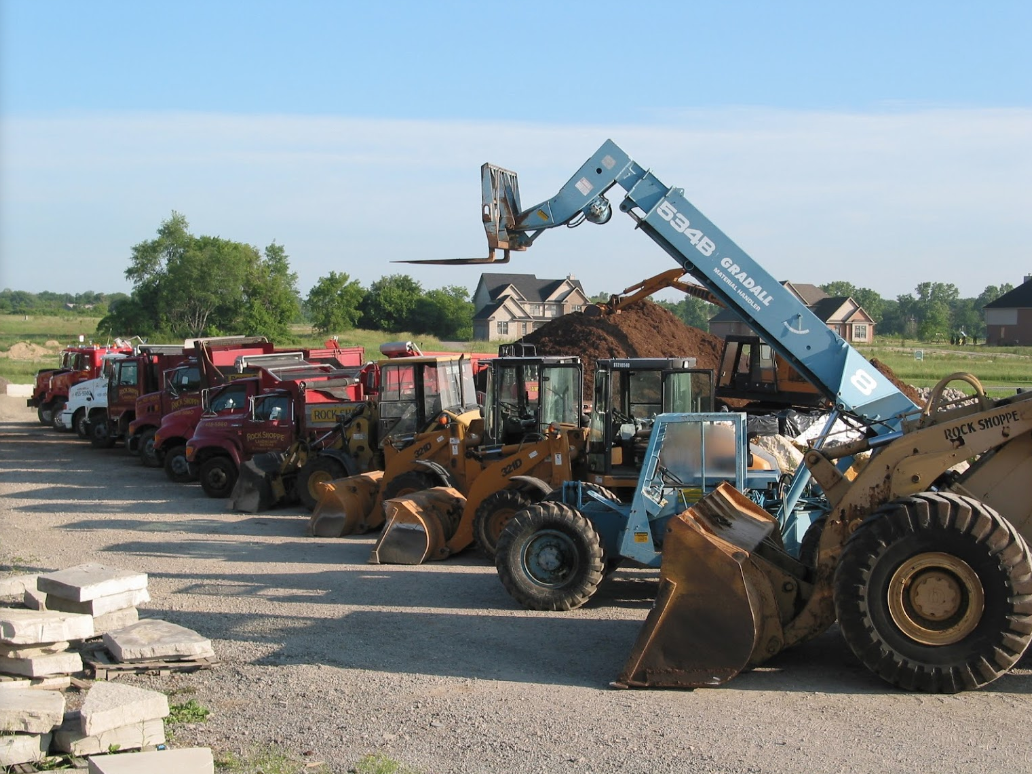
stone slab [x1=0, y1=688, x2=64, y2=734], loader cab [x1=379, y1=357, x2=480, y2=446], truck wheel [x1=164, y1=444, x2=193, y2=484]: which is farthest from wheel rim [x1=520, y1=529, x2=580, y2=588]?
truck wheel [x1=164, y1=444, x2=193, y2=484]

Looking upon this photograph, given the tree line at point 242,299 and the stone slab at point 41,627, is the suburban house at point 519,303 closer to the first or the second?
the tree line at point 242,299

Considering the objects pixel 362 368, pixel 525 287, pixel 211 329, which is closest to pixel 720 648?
pixel 362 368

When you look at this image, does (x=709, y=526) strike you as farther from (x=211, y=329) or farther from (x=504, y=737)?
(x=211, y=329)

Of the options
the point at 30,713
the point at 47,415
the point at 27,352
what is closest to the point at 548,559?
the point at 30,713

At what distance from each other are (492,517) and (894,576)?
18.8 feet

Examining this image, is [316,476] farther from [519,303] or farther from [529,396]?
[519,303]

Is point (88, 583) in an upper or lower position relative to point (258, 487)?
upper

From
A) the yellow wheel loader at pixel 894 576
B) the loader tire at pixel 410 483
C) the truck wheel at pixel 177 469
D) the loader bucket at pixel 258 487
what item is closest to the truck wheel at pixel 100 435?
the truck wheel at pixel 177 469

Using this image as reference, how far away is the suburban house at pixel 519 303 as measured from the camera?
75.8 metres

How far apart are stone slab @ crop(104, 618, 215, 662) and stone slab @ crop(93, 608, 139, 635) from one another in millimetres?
157

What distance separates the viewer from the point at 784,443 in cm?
1423

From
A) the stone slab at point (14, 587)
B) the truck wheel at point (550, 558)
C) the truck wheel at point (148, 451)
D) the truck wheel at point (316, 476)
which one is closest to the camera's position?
the stone slab at point (14, 587)

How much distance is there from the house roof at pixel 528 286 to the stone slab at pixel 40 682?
73.3 meters

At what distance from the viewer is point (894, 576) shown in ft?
26.2
